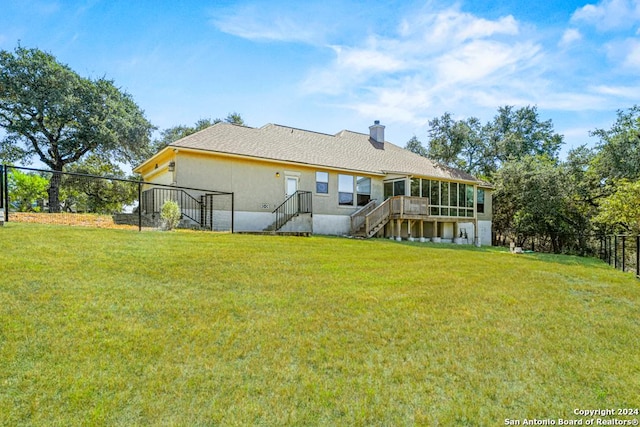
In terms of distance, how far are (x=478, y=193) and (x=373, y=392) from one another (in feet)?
72.1

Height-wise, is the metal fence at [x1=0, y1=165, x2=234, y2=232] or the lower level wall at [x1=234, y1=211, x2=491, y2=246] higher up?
the metal fence at [x1=0, y1=165, x2=234, y2=232]

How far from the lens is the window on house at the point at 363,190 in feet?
59.7

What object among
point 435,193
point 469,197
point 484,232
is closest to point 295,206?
point 435,193

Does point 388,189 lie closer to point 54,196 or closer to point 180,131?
point 54,196

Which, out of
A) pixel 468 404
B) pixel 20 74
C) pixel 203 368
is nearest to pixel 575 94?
pixel 468 404

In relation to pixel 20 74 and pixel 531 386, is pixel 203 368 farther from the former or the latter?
pixel 20 74

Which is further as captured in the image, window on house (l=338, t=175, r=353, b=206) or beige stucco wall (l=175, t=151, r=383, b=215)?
window on house (l=338, t=175, r=353, b=206)

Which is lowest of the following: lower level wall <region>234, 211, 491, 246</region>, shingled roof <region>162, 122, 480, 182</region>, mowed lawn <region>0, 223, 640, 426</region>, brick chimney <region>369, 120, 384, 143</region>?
mowed lawn <region>0, 223, 640, 426</region>

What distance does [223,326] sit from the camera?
3.94 m

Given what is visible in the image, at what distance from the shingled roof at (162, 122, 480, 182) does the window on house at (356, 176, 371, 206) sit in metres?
0.56

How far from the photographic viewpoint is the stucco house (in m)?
14.3

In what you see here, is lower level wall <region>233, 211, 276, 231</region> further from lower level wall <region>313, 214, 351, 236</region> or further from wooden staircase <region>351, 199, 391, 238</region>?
wooden staircase <region>351, 199, 391, 238</region>

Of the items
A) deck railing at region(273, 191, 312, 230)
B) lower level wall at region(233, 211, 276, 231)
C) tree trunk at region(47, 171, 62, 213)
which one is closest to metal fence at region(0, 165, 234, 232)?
tree trunk at region(47, 171, 62, 213)

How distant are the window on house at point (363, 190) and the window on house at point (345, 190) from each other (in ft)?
1.53
